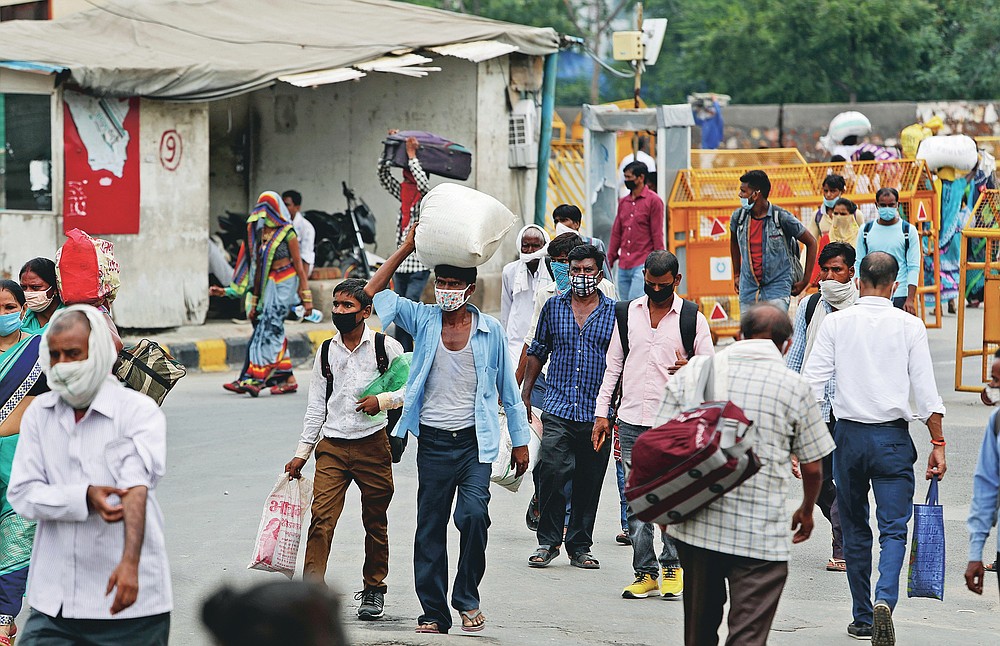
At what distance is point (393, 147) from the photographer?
13.6 metres

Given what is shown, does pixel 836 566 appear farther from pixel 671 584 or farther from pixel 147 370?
pixel 147 370

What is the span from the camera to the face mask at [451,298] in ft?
→ 20.7

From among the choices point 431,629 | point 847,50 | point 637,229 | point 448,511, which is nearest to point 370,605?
point 431,629

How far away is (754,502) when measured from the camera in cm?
489

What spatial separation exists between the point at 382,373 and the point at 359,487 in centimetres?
51

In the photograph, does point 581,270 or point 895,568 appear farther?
point 581,270

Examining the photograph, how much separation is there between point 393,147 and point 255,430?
3.55 metres

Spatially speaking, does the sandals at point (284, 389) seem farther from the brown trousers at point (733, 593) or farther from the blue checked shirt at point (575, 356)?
the brown trousers at point (733, 593)

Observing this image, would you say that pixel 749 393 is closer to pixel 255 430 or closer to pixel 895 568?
pixel 895 568

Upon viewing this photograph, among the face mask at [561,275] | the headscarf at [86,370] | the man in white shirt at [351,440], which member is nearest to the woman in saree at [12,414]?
the man in white shirt at [351,440]

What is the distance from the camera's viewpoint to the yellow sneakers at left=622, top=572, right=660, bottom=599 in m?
6.99

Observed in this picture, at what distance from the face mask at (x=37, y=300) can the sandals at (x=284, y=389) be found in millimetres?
6838

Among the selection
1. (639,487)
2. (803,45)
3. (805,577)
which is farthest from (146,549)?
(803,45)

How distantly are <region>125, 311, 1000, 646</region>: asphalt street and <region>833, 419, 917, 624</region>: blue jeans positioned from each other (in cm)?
34
